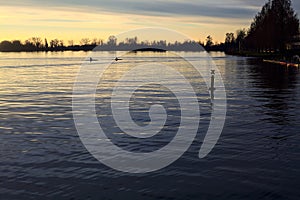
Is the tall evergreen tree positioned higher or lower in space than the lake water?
higher

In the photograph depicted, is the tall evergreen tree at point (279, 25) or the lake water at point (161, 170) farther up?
the tall evergreen tree at point (279, 25)

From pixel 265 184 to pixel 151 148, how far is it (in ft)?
19.4

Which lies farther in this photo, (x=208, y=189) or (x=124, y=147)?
(x=124, y=147)

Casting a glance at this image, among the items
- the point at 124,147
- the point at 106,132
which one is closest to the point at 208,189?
the point at 124,147

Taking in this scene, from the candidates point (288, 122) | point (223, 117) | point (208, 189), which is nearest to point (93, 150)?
point (208, 189)

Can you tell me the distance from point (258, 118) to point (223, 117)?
2106mm

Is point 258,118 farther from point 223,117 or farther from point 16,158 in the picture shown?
point 16,158

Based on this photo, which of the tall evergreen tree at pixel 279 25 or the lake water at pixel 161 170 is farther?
the tall evergreen tree at pixel 279 25

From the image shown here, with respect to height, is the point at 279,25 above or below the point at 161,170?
above

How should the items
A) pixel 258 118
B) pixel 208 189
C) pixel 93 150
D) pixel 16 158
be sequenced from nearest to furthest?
pixel 208 189, pixel 16 158, pixel 93 150, pixel 258 118

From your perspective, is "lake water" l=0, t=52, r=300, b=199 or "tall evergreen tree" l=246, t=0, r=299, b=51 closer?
"lake water" l=0, t=52, r=300, b=199

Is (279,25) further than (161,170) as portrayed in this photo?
Yes

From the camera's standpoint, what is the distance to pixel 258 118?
76.8 feet

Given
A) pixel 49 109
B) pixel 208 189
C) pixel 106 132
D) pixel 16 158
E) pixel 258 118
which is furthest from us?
pixel 49 109
